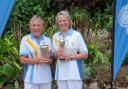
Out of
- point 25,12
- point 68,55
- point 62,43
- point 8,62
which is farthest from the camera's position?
point 25,12

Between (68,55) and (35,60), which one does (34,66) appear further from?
(68,55)

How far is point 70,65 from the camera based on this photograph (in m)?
6.43

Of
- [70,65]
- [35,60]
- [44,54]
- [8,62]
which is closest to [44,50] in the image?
[44,54]

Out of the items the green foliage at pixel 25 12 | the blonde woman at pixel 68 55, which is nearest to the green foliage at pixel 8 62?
the blonde woman at pixel 68 55

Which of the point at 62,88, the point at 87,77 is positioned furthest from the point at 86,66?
the point at 62,88

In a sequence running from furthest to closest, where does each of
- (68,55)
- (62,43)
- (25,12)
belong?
1. (25,12)
2. (68,55)
3. (62,43)

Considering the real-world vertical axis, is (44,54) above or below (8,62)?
above

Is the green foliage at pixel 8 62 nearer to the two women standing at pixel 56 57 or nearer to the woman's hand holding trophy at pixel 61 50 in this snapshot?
the two women standing at pixel 56 57

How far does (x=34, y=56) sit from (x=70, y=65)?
502mm

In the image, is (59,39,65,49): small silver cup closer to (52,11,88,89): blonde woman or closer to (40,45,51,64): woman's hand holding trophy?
(52,11,88,89): blonde woman

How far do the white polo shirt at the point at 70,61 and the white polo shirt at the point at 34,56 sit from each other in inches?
6.5

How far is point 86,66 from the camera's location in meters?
8.39

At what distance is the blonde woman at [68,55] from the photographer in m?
6.36

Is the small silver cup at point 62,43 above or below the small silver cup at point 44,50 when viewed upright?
above
